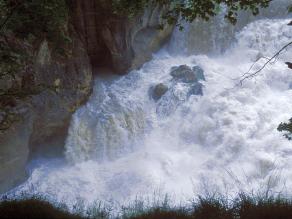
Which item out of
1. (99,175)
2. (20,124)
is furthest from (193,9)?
(99,175)

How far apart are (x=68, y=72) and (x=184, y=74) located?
162 inches

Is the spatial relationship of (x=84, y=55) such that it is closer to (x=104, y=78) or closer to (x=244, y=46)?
(x=104, y=78)

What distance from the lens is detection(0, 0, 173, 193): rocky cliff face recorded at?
9383 mm

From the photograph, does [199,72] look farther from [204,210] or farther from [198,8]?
[198,8]

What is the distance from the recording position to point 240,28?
15.4 metres

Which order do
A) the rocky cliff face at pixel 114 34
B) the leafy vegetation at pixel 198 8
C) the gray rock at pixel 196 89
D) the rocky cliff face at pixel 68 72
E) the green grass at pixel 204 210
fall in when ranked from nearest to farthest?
the leafy vegetation at pixel 198 8
the green grass at pixel 204 210
the rocky cliff face at pixel 68 72
the rocky cliff face at pixel 114 34
the gray rock at pixel 196 89

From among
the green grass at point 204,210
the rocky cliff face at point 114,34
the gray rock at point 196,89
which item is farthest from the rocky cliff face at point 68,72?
the green grass at point 204,210

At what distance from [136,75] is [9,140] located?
5378 mm

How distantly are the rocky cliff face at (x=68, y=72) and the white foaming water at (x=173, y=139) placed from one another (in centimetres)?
44

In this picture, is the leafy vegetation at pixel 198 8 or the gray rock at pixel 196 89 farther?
the gray rock at pixel 196 89

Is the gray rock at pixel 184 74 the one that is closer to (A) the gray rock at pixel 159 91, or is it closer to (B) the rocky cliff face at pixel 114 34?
(A) the gray rock at pixel 159 91

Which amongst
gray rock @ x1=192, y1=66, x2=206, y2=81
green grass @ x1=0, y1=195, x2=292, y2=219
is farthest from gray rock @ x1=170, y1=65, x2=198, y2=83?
green grass @ x1=0, y1=195, x2=292, y2=219

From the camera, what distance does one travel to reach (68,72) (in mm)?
10852

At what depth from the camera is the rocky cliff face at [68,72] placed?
9383 mm
